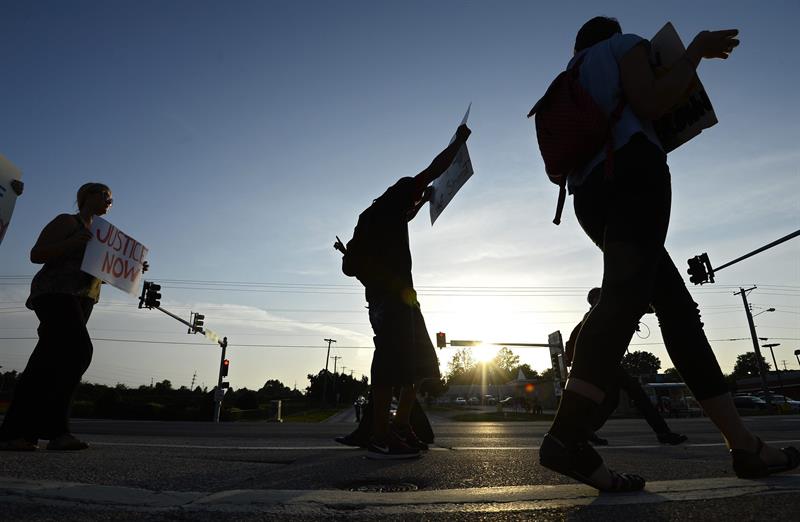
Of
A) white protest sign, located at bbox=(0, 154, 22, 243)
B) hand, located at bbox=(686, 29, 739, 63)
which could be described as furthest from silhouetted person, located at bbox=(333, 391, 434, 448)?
white protest sign, located at bbox=(0, 154, 22, 243)

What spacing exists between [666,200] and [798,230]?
16.4m

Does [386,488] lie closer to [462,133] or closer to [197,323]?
[462,133]

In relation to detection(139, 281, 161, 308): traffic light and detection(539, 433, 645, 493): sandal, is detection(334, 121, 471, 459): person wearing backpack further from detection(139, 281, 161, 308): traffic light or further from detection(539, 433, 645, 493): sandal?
detection(139, 281, 161, 308): traffic light

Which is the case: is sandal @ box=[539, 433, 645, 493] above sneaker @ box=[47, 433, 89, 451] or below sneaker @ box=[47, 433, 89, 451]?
above

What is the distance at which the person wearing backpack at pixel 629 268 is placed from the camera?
1.56m

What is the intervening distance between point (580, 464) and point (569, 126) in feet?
4.34

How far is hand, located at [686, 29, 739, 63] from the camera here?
1941mm

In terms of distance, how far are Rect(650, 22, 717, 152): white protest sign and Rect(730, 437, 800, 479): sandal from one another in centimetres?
133

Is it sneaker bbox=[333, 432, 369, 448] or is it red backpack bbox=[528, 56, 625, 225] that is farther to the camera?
sneaker bbox=[333, 432, 369, 448]

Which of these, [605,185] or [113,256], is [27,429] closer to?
[113,256]

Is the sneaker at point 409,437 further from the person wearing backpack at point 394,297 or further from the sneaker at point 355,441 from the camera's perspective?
the sneaker at point 355,441

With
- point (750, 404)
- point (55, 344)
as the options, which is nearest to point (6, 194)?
point (55, 344)

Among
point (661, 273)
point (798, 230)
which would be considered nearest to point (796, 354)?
point (798, 230)

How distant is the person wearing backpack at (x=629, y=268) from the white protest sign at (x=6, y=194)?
13.2 feet
